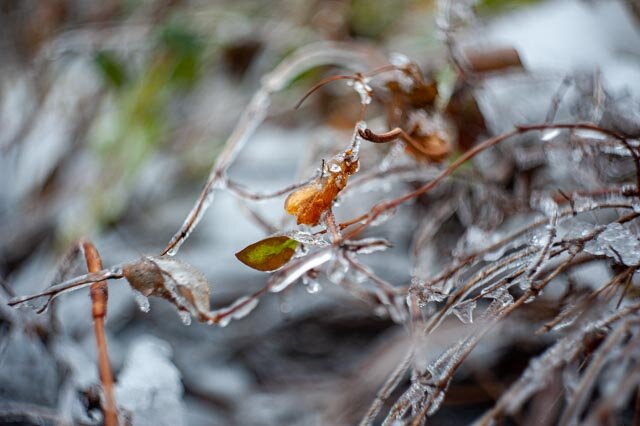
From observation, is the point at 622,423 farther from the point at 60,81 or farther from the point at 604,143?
the point at 60,81

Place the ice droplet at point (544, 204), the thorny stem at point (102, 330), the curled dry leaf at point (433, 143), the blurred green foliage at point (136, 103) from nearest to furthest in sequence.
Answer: the thorny stem at point (102, 330), the ice droplet at point (544, 204), the curled dry leaf at point (433, 143), the blurred green foliage at point (136, 103)

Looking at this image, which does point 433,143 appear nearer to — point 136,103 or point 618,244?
point 618,244

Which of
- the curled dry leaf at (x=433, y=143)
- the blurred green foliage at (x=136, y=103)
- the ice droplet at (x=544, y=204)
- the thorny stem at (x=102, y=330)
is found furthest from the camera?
the blurred green foliage at (x=136, y=103)

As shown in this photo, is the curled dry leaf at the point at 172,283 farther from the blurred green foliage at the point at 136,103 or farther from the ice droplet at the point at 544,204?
the blurred green foliage at the point at 136,103

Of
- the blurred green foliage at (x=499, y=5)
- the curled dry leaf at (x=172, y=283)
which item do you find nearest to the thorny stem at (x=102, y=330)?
the curled dry leaf at (x=172, y=283)

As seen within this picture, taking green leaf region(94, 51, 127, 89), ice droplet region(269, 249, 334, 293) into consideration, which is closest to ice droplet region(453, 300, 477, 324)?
ice droplet region(269, 249, 334, 293)

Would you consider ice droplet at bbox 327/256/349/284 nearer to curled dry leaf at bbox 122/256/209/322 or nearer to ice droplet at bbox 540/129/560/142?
curled dry leaf at bbox 122/256/209/322

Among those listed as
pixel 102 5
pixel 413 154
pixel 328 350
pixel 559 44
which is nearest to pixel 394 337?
pixel 328 350

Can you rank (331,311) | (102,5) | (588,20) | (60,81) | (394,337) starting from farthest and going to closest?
(102,5), (60,81), (588,20), (331,311), (394,337)
